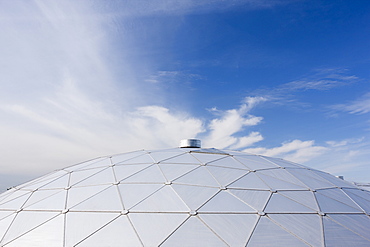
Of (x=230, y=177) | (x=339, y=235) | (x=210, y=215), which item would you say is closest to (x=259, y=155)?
(x=230, y=177)

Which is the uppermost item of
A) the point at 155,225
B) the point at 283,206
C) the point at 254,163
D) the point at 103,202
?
the point at 254,163

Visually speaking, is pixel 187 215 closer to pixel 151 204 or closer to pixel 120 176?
pixel 151 204

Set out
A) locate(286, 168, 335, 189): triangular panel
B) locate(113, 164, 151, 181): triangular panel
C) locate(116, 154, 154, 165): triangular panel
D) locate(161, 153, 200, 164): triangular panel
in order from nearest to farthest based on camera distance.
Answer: locate(113, 164, 151, 181): triangular panel → locate(286, 168, 335, 189): triangular panel → locate(161, 153, 200, 164): triangular panel → locate(116, 154, 154, 165): triangular panel

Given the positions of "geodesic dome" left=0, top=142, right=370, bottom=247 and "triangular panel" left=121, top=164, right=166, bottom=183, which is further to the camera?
"triangular panel" left=121, top=164, right=166, bottom=183

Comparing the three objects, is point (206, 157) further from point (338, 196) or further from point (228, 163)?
point (338, 196)

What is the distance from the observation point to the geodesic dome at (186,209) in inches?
360

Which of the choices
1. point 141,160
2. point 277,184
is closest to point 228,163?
point 277,184

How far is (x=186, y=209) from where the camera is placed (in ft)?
33.9

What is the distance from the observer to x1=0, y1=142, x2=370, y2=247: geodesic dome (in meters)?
9.16

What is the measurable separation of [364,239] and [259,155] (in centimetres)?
1016

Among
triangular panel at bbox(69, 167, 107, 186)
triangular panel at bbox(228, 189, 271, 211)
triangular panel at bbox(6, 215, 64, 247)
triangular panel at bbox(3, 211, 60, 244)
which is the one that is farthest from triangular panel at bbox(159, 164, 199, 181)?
triangular panel at bbox(3, 211, 60, 244)

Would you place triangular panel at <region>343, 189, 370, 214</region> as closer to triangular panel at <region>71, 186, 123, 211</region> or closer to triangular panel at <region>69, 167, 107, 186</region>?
triangular panel at <region>71, 186, 123, 211</region>

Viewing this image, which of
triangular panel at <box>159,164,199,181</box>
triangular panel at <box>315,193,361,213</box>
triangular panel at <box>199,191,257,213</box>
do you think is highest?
triangular panel at <box>159,164,199,181</box>

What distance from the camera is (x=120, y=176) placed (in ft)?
45.4
